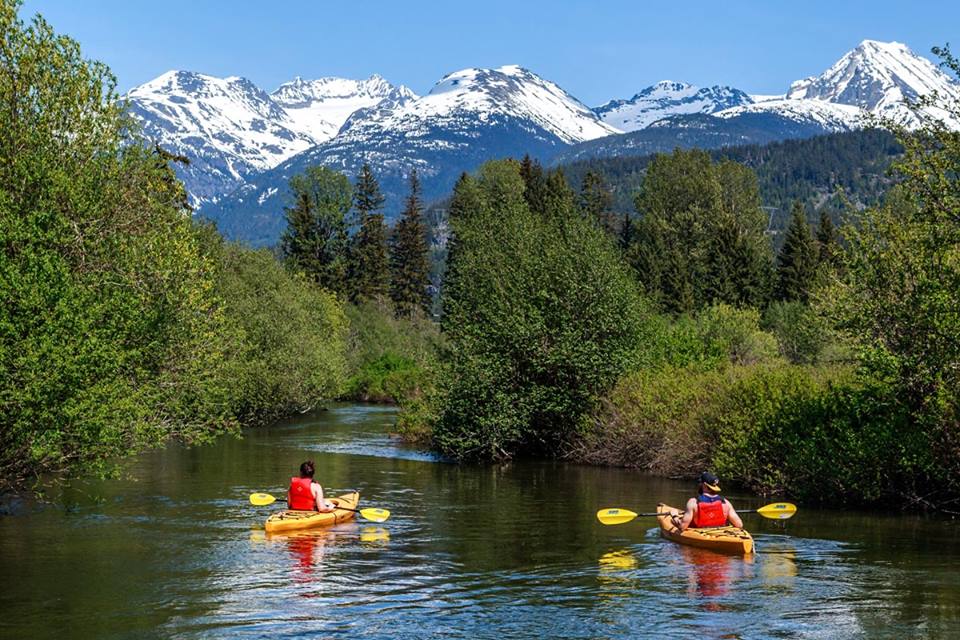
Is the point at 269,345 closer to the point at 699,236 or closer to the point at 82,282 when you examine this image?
the point at 82,282

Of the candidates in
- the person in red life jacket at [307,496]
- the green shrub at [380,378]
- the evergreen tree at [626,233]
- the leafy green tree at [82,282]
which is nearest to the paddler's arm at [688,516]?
the person in red life jacket at [307,496]

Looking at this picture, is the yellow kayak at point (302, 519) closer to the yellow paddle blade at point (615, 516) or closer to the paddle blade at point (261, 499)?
the paddle blade at point (261, 499)

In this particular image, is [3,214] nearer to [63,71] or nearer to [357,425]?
[63,71]

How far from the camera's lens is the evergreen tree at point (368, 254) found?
119 m

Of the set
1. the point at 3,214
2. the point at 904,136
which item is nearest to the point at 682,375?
the point at 904,136

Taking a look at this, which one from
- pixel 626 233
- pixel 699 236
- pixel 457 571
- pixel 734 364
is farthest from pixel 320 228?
pixel 457 571

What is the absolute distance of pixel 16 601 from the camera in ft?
69.0

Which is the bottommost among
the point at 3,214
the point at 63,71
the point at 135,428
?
the point at 135,428

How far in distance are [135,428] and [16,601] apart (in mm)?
9017

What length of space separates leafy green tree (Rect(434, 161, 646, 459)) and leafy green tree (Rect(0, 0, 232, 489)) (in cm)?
1369

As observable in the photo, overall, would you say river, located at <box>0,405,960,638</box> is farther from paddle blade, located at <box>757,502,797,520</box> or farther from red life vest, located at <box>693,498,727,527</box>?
red life vest, located at <box>693,498,727,527</box>

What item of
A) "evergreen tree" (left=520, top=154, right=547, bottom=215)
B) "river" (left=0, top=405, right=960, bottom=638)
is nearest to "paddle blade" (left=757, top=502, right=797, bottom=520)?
"river" (left=0, top=405, right=960, bottom=638)

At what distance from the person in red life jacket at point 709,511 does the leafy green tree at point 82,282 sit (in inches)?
559

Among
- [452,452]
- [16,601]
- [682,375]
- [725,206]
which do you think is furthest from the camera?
[725,206]
